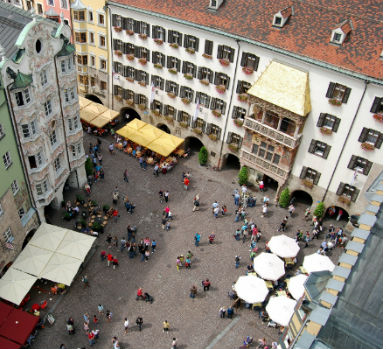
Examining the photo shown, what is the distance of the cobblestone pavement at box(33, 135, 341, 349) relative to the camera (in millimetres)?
34906

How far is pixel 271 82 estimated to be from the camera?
41.6 meters

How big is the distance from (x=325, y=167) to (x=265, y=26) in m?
15.6

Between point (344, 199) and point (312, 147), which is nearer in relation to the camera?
point (312, 147)

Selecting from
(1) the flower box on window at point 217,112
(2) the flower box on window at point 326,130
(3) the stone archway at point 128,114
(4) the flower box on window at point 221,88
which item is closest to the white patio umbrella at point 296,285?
(2) the flower box on window at point 326,130

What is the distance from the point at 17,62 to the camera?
31656mm

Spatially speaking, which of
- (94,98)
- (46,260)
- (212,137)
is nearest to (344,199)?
(212,137)

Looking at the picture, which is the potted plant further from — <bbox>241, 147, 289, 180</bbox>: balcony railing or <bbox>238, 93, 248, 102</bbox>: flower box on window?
<bbox>238, 93, 248, 102</bbox>: flower box on window

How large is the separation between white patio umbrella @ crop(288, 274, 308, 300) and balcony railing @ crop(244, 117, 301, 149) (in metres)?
13.2

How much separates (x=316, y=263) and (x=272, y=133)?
1386 centimetres

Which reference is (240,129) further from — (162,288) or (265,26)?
(162,288)

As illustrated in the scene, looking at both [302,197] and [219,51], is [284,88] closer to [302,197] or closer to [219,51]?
[219,51]

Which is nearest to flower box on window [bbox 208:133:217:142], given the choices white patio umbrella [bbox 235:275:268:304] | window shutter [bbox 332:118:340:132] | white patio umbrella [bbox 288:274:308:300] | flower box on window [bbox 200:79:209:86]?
flower box on window [bbox 200:79:209:86]

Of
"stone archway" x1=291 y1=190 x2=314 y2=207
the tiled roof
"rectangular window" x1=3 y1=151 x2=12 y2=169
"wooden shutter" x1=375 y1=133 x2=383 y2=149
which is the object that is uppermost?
the tiled roof

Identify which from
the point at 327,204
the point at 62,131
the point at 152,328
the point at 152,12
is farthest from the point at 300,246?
the point at 152,12
